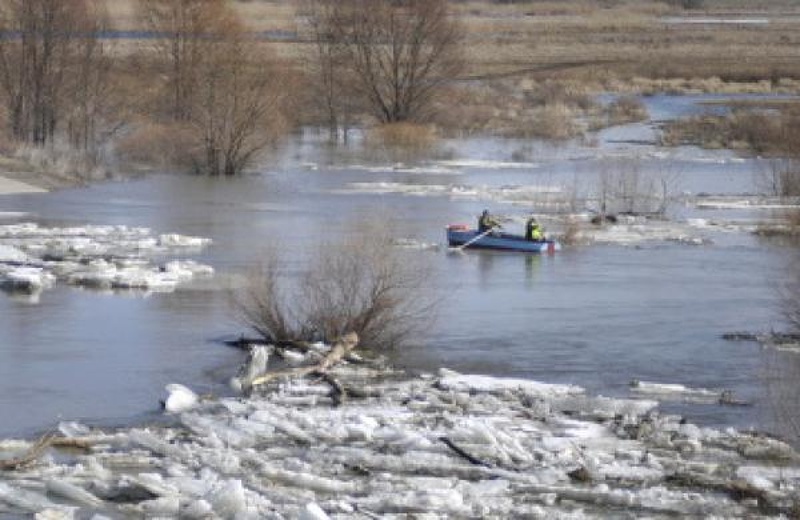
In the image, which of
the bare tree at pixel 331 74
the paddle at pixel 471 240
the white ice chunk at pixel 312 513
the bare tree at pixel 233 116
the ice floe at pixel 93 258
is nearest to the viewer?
the white ice chunk at pixel 312 513

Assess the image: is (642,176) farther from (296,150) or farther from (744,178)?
(296,150)

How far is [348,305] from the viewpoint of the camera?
2016cm

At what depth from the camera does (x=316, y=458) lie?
49.0 feet

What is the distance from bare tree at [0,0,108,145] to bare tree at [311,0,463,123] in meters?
11.5

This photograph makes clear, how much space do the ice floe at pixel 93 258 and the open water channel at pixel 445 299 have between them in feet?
1.66

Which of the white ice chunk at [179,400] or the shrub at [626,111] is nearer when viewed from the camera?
the white ice chunk at [179,400]

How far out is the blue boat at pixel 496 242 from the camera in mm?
29641

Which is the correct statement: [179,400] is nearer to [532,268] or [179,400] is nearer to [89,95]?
[532,268]

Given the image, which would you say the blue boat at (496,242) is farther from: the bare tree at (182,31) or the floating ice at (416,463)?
the bare tree at (182,31)

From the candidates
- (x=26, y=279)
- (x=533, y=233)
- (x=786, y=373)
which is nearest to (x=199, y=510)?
(x=786, y=373)

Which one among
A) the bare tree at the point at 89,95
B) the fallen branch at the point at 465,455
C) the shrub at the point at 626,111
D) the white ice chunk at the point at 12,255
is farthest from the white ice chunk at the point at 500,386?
the shrub at the point at 626,111

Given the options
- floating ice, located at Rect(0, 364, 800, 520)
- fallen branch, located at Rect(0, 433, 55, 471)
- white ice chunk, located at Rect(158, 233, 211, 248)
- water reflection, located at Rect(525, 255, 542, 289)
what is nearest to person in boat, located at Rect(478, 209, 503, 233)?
water reflection, located at Rect(525, 255, 542, 289)

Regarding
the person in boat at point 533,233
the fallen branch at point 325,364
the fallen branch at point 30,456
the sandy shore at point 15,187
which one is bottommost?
the fallen branch at point 30,456

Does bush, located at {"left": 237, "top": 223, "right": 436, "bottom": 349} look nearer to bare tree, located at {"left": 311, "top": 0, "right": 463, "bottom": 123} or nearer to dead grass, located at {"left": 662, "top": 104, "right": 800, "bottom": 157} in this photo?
dead grass, located at {"left": 662, "top": 104, "right": 800, "bottom": 157}
